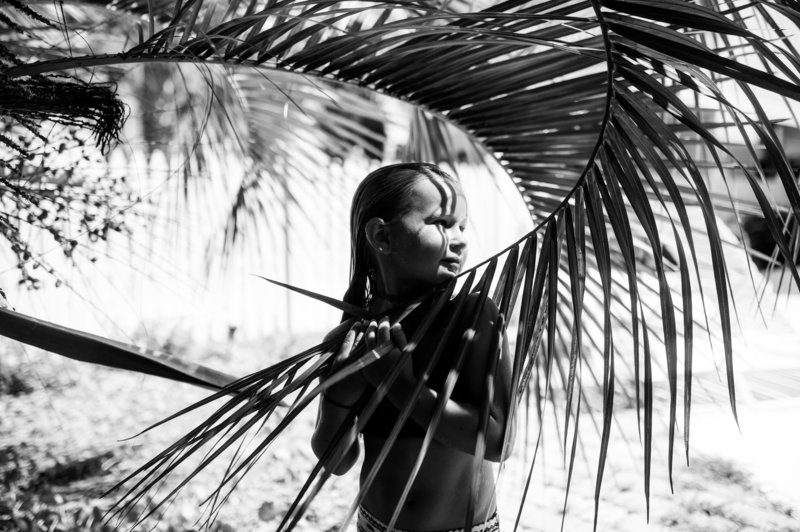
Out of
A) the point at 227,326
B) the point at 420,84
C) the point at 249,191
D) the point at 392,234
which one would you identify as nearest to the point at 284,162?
the point at 249,191

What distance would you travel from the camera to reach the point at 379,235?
98 centimetres

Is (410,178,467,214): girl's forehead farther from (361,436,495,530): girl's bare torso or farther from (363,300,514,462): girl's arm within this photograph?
(361,436,495,530): girl's bare torso

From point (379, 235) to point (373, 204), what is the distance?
49 millimetres

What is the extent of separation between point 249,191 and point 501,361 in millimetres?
1864

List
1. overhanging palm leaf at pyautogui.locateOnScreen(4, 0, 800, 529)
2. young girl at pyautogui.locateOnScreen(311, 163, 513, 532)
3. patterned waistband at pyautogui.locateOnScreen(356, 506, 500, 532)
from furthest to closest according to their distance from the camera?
patterned waistband at pyautogui.locateOnScreen(356, 506, 500, 532) < young girl at pyautogui.locateOnScreen(311, 163, 513, 532) < overhanging palm leaf at pyautogui.locateOnScreen(4, 0, 800, 529)

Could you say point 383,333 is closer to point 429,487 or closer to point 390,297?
point 390,297

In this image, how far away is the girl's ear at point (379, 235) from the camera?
97cm

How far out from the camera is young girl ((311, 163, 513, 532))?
2.97ft

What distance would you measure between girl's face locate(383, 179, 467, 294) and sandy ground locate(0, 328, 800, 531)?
1.40 meters

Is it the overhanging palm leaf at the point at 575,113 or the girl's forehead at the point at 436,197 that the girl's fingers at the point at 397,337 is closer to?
the overhanging palm leaf at the point at 575,113

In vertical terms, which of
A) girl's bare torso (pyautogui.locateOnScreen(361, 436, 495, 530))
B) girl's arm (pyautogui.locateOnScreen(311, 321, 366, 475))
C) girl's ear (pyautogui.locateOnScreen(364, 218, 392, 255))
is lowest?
girl's bare torso (pyautogui.locateOnScreen(361, 436, 495, 530))

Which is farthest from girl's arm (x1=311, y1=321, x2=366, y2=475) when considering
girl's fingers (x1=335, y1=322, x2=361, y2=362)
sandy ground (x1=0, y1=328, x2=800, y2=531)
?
sandy ground (x1=0, y1=328, x2=800, y2=531)

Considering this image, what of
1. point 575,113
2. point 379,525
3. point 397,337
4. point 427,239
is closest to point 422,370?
point 397,337

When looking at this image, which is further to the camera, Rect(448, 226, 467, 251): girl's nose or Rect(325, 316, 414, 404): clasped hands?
Rect(448, 226, 467, 251): girl's nose
